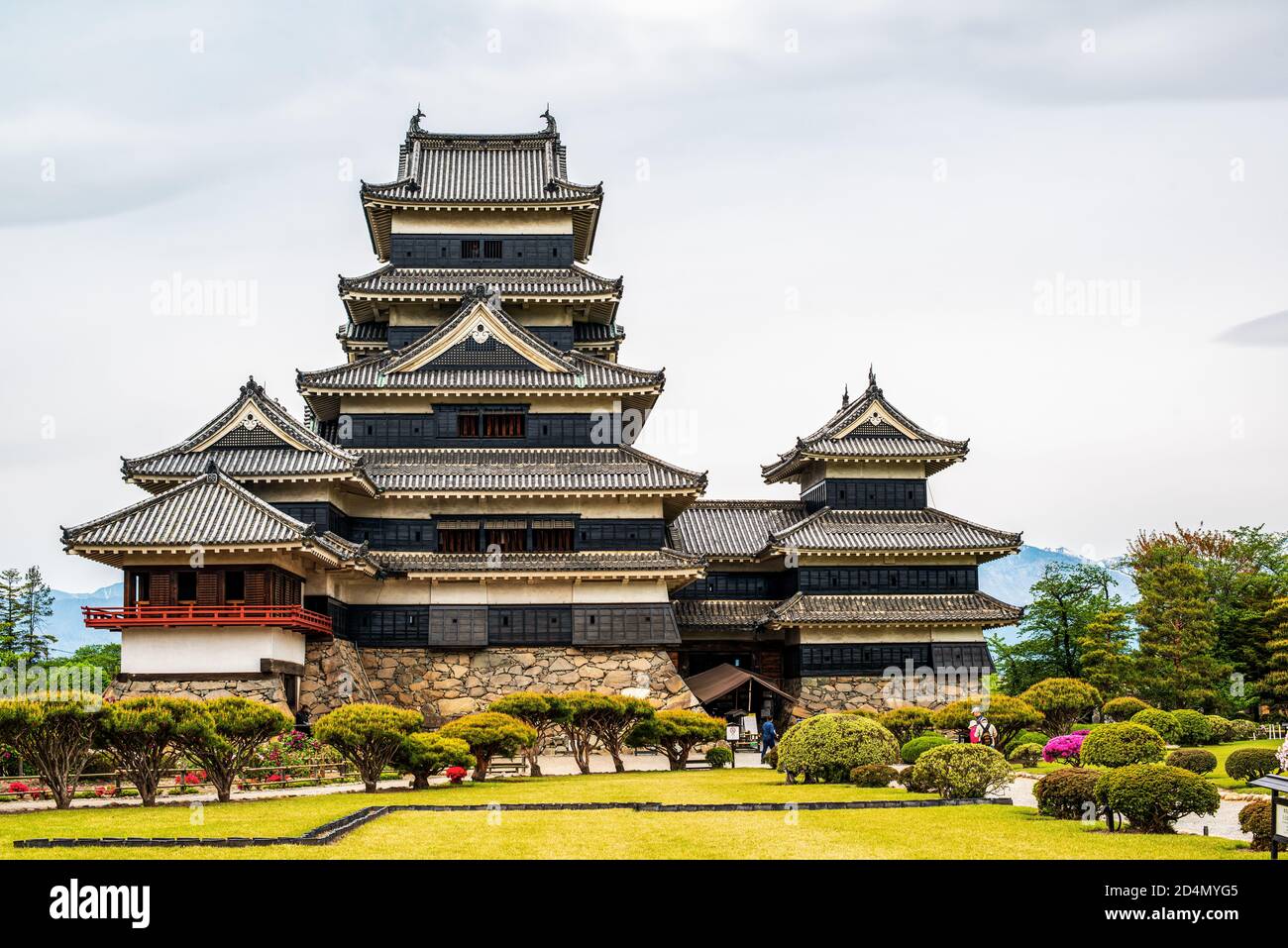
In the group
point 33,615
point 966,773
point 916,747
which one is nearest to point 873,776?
point 966,773

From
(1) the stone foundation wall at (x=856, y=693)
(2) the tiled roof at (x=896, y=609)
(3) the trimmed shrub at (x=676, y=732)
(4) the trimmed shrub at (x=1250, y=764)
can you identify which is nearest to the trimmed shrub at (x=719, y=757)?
(3) the trimmed shrub at (x=676, y=732)

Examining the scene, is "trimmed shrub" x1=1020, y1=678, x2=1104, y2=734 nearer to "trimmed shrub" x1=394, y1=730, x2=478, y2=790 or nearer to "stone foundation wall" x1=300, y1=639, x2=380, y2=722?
"trimmed shrub" x1=394, y1=730, x2=478, y2=790

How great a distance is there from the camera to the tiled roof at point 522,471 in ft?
146

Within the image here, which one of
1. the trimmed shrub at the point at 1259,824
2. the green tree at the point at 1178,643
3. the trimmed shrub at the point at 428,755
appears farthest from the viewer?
the green tree at the point at 1178,643

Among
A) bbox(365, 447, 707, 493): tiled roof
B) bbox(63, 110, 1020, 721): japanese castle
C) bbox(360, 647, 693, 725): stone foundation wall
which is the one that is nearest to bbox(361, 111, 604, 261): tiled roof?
bbox(63, 110, 1020, 721): japanese castle

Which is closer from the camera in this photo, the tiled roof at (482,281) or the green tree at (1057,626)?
the tiled roof at (482,281)

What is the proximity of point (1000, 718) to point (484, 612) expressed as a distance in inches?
696

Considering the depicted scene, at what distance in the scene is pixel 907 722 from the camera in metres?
37.9

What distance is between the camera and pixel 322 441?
42812 mm

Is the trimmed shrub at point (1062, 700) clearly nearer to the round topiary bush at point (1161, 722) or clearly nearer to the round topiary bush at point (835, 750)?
the round topiary bush at point (1161, 722)

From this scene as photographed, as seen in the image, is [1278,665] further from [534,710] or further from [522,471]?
[534,710]

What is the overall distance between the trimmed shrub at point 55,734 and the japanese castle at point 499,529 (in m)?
10.3

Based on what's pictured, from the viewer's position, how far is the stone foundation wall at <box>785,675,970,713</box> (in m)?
47.7
